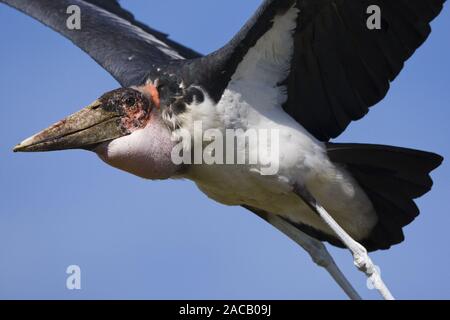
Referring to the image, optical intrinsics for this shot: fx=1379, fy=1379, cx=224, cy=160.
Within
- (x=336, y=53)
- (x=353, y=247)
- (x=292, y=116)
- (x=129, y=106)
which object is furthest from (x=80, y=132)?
(x=353, y=247)

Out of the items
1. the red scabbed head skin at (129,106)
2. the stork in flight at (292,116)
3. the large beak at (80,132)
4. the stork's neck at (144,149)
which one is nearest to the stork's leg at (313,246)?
the stork in flight at (292,116)

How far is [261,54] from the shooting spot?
10430 millimetres

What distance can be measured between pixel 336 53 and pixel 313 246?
6.11 feet

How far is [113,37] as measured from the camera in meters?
12.4

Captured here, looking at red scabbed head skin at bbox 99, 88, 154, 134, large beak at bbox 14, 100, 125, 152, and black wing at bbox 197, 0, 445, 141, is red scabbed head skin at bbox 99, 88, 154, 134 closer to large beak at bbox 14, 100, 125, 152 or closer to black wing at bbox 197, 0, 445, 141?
large beak at bbox 14, 100, 125, 152

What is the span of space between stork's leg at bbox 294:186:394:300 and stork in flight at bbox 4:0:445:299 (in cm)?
1

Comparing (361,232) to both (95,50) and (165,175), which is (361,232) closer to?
(165,175)

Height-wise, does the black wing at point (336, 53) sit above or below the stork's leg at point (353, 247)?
above

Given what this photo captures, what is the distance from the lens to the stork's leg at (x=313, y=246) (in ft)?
37.8

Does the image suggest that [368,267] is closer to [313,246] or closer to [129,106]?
[313,246]

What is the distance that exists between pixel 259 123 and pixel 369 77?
95cm

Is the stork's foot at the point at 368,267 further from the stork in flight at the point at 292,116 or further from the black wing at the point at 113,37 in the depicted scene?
the black wing at the point at 113,37

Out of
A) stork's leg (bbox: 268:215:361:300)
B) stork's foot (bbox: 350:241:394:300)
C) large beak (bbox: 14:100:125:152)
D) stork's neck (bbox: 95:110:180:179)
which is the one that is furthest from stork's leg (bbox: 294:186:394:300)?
large beak (bbox: 14:100:125:152)
